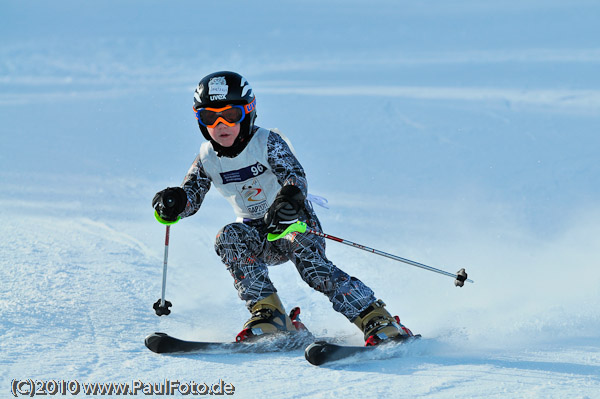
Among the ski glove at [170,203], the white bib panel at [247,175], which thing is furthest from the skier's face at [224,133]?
the ski glove at [170,203]

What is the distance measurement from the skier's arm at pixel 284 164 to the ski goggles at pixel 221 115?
0.27 meters

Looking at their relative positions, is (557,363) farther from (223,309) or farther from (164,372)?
(223,309)

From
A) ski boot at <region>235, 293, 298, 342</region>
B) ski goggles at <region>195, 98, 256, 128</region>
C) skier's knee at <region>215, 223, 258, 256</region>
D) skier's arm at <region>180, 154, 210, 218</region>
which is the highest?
ski goggles at <region>195, 98, 256, 128</region>

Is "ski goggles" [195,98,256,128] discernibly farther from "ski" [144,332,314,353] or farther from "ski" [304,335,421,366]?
"ski" [304,335,421,366]

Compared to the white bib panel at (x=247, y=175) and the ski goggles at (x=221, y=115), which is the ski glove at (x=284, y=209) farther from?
the ski goggles at (x=221, y=115)

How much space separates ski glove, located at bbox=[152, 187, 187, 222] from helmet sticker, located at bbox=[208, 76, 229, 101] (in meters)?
0.62

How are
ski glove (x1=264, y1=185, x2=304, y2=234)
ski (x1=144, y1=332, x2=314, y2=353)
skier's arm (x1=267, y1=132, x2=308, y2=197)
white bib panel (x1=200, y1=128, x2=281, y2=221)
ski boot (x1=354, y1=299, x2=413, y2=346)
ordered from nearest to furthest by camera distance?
ski (x1=144, y1=332, x2=314, y2=353), ski glove (x1=264, y1=185, x2=304, y2=234), ski boot (x1=354, y1=299, x2=413, y2=346), skier's arm (x1=267, y1=132, x2=308, y2=197), white bib panel (x1=200, y1=128, x2=281, y2=221)

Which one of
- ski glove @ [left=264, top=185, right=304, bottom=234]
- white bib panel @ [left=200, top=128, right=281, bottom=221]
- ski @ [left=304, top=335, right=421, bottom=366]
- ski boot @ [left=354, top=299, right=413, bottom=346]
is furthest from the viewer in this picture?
white bib panel @ [left=200, top=128, right=281, bottom=221]

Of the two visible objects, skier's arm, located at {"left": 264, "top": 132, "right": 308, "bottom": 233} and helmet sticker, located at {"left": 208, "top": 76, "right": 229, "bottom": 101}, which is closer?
skier's arm, located at {"left": 264, "top": 132, "right": 308, "bottom": 233}

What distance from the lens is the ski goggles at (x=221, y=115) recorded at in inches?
167

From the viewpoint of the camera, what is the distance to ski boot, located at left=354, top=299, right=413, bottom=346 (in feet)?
13.3

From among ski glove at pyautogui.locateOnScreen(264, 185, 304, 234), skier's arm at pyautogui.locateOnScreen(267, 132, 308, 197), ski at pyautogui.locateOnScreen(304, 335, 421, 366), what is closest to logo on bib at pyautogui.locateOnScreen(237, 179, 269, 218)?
skier's arm at pyautogui.locateOnScreen(267, 132, 308, 197)

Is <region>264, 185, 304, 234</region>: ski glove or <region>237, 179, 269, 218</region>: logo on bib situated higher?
<region>237, 179, 269, 218</region>: logo on bib

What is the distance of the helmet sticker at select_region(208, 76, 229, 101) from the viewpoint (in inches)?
167
